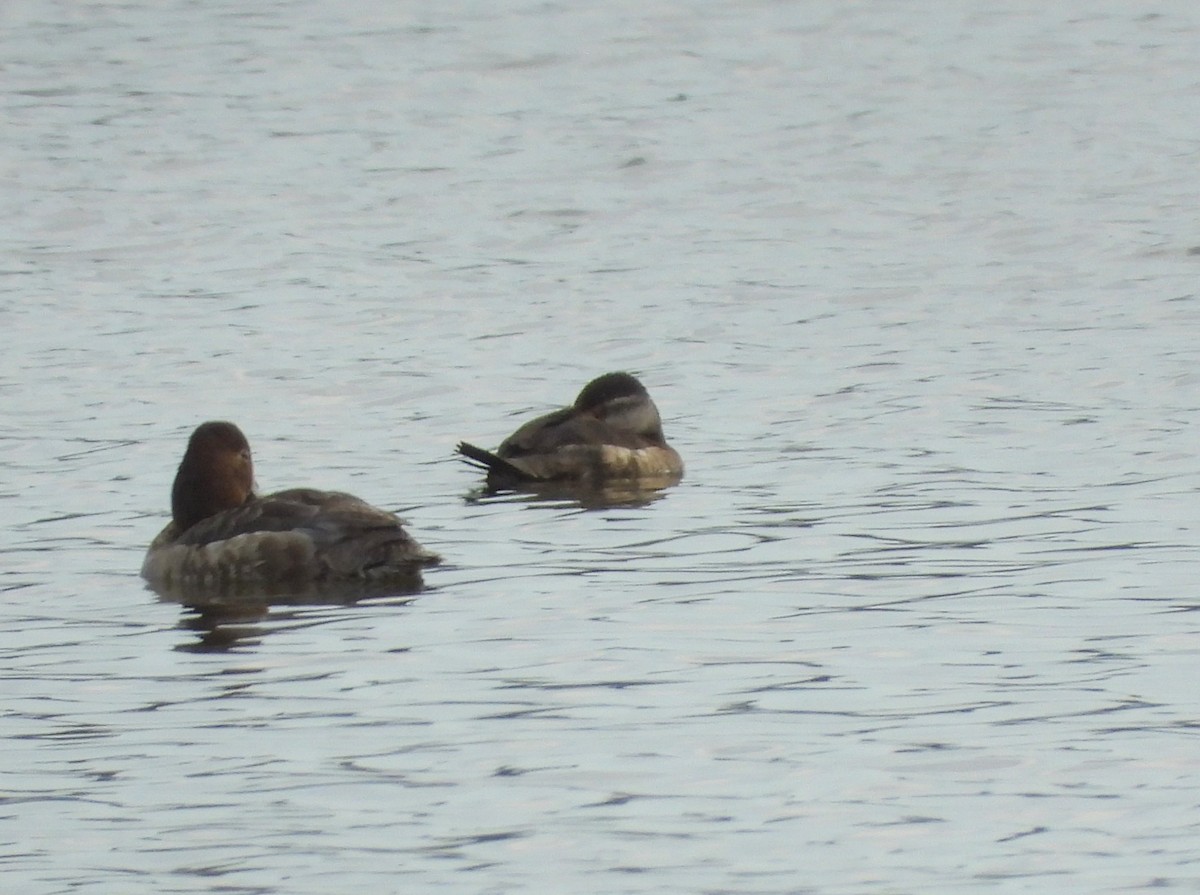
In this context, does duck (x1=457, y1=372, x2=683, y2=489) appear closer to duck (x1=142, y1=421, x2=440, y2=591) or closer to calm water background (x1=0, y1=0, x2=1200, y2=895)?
calm water background (x1=0, y1=0, x2=1200, y2=895)

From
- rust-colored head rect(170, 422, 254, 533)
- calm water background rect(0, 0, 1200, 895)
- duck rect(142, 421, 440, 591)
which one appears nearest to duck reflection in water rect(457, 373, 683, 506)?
calm water background rect(0, 0, 1200, 895)

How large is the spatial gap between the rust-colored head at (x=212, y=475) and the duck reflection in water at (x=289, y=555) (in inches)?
12.7

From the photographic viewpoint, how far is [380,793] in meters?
7.69

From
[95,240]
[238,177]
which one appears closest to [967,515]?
[95,240]

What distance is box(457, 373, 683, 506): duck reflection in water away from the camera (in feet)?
45.7

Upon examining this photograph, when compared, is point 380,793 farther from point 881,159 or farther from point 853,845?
point 881,159

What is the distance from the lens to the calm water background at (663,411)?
7496 mm

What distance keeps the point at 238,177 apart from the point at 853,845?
756 inches

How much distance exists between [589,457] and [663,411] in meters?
1.87

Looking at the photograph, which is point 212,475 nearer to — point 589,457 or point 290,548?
point 290,548

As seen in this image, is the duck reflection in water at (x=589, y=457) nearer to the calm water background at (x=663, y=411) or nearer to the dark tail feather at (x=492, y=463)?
the dark tail feather at (x=492, y=463)

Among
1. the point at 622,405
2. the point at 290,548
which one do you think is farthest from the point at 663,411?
the point at 290,548

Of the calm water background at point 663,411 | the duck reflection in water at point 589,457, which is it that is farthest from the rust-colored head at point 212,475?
the duck reflection in water at point 589,457

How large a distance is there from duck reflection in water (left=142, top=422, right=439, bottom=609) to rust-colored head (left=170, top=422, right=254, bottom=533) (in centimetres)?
32
